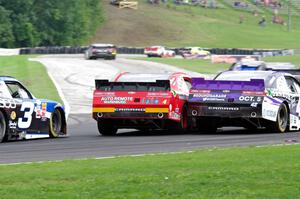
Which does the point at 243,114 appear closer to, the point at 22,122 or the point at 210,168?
the point at 22,122

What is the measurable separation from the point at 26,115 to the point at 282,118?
17.8 ft

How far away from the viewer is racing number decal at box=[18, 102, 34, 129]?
17378 mm

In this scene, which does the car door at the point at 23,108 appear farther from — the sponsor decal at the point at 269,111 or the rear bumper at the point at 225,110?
the sponsor decal at the point at 269,111

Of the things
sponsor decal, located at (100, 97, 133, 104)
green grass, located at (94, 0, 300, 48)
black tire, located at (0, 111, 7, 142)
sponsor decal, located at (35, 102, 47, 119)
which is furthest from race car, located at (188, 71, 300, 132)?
green grass, located at (94, 0, 300, 48)

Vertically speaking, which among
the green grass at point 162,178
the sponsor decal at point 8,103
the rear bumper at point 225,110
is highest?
the sponsor decal at point 8,103

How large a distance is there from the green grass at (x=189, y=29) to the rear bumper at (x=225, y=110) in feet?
258

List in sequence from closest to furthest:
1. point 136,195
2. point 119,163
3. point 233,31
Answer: point 136,195, point 119,163, point 233,31

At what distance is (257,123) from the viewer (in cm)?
1880

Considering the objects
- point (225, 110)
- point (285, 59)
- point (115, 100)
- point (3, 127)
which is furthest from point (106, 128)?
point (285, 59)

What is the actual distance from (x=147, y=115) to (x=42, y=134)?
2.16 metres

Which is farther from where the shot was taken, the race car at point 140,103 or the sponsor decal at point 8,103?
the race car at point 140,103

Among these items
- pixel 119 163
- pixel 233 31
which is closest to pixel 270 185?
pixel 119 163

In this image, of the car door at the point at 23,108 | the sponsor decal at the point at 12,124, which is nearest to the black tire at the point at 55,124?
the car door at the point at 23,108

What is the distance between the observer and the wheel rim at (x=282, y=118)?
19.0 meters
